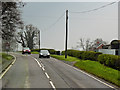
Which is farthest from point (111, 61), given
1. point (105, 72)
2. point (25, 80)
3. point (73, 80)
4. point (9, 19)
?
point (9, 19)

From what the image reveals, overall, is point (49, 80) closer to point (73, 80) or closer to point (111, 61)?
point (73, 80)

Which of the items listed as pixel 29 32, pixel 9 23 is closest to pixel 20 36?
pixel 29 32

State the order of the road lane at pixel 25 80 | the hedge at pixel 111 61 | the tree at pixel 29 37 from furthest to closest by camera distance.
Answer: the tree at pixel 29 37
the hedge at pixel 111 61
the road lane at pixel 25 80

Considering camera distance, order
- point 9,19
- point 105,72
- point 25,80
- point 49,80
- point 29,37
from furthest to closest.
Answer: point 29,37 < point 9,19 < point 105,72 < point 49,80 < point 25,80

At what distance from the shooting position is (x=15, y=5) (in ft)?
110

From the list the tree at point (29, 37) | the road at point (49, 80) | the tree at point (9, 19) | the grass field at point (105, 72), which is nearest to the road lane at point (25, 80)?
the road at point (49, 80)

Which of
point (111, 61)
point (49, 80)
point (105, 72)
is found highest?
point (111, 61)

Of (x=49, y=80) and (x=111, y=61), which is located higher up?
(x=111, y=61)

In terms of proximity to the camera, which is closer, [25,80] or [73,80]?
[25,80]

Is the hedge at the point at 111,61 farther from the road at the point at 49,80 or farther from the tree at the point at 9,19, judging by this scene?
the tree at the point at 9,19

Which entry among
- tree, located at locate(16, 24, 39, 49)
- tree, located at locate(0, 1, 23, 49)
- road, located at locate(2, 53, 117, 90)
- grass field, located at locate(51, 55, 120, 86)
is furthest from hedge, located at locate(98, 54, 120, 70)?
tree, located at locate(16, 24, 39, 49)

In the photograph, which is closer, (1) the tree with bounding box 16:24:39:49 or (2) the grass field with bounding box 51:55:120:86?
(2) the grass field with bounding box 51:55:120:86

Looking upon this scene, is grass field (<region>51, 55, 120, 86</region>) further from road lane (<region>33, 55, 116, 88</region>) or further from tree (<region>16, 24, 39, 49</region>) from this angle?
tree (<region>16, 24, 39, 49</region>)

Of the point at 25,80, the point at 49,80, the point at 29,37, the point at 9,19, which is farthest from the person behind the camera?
the point at 29,37
